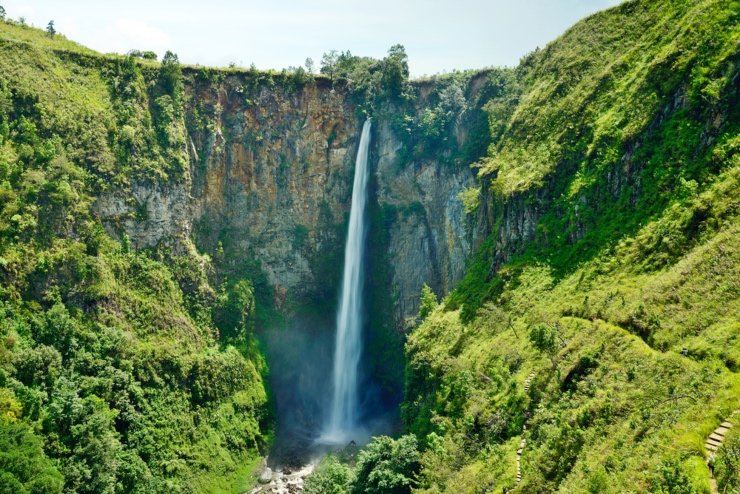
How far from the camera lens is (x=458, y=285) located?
134 feet

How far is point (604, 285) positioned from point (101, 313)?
97.4 ft

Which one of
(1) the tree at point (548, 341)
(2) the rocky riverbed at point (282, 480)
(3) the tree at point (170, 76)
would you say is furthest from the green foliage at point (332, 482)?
(3) the tree at point (170, 76)

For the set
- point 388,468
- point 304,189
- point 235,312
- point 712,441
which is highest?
point 304,189

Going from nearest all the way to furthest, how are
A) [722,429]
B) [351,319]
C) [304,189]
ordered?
[722,429]
[351,319]
[304,189]

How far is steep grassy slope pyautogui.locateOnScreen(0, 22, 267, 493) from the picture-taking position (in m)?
32.2

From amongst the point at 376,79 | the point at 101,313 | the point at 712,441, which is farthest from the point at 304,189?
the point at 712,441

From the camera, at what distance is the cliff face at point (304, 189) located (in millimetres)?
50250

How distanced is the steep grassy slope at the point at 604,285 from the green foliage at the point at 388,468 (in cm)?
164

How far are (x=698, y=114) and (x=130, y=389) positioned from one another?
113ft

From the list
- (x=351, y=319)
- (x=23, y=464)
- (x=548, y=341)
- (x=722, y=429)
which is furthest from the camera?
(x=351, y=319)

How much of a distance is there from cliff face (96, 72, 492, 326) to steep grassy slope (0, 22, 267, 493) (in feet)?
9.97

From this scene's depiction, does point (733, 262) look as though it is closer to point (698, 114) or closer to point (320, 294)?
point (698, 114)

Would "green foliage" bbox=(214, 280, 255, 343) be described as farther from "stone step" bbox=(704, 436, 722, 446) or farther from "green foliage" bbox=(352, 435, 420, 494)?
"stone step" bbox=(704, 436, 722, 446)

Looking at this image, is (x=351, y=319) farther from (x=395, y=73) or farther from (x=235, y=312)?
(x=395, y=73)
